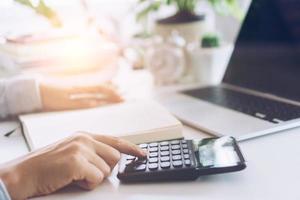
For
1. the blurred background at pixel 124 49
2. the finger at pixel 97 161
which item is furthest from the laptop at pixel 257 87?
the finger at pixel 97 161

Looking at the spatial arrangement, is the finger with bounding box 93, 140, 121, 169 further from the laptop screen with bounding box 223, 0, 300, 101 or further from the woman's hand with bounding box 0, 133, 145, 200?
the laptop screen with bounding box 223, 0, 300, 101

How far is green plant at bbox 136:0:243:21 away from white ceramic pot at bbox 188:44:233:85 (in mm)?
124

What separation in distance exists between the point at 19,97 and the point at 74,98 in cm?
11

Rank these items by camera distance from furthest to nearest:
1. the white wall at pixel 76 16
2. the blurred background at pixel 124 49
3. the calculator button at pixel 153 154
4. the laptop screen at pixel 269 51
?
the white wall at pixel 76 16 → the blurred background at pixel 124 49 → the laptop screen at pixel 269 51 → the calculator button at pixel 153 154

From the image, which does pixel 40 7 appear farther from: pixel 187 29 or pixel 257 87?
Answer: pixel 257 87

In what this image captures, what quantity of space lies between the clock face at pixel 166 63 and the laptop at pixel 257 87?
103 millimetres

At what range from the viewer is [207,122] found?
753 millimetres

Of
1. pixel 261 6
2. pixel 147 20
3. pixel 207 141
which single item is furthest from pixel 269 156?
pixel 147 20

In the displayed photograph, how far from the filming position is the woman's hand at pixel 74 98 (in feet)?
2.91

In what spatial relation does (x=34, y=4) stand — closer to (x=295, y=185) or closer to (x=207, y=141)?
(x=207, y=141)

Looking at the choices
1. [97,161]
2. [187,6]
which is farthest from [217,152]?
[187,6]

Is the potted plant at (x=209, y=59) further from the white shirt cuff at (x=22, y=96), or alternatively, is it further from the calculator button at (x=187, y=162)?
the calculator button at (x=187, y=162)

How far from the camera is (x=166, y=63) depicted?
1076 millimetres

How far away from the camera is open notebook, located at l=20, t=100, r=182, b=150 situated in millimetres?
674
